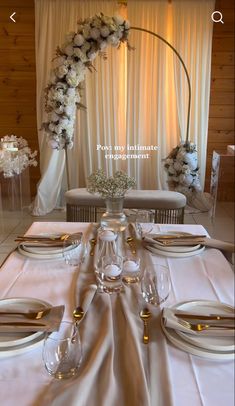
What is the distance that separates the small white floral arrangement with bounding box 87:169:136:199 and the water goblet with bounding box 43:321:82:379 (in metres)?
0.75

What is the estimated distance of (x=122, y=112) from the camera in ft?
7.70

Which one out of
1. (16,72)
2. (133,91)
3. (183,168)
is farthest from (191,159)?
(16,72)

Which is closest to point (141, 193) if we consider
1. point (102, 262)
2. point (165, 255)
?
point (165, 255)

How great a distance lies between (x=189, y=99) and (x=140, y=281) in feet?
3.95

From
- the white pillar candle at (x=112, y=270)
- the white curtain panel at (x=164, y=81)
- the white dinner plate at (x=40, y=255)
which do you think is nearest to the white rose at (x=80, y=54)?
the white curtain panel at (x=164, y=81)

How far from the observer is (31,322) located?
67 cm

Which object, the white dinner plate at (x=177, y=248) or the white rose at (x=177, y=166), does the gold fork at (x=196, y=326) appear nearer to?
the white dinner plate at (x=177, y=248)

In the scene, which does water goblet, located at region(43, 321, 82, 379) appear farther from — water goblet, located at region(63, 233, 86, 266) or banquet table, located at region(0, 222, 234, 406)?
water goblet, located at region(63, 233, 86, 266)

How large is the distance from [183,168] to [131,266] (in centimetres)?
126

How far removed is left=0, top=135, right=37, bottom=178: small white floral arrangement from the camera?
138cm

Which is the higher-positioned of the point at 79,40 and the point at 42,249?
the point at 79,40

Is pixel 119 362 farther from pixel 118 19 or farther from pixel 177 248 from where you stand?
pixel 118 19

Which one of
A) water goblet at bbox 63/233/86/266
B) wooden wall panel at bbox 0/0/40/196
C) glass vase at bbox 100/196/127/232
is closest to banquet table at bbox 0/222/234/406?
water goblet at bbox 63/233/86/266

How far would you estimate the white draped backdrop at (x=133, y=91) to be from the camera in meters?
1.61
